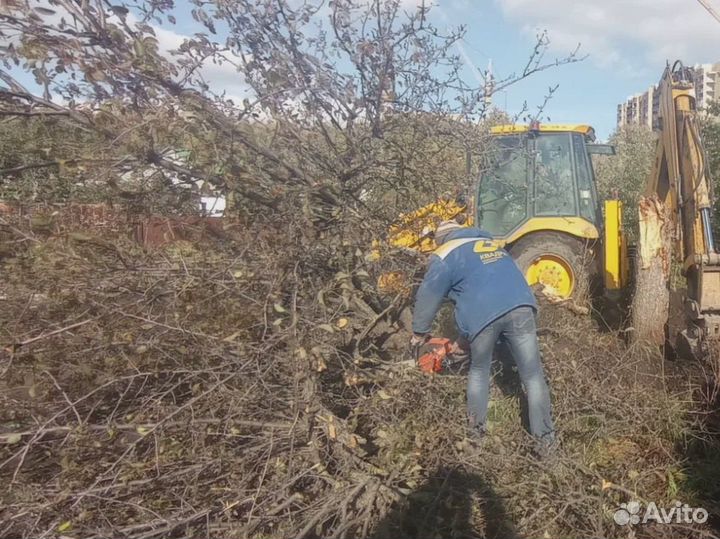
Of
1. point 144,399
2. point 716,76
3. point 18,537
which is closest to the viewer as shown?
point 18,537

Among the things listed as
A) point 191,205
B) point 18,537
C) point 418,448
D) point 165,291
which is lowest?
point 18,537

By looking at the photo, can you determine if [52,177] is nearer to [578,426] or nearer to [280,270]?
[280,270]

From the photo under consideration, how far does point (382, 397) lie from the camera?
3369 mm

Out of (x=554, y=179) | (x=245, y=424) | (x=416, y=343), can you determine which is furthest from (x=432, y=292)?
(x=554, y=179)

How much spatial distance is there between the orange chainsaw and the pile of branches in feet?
0.82

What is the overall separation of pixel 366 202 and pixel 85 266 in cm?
191

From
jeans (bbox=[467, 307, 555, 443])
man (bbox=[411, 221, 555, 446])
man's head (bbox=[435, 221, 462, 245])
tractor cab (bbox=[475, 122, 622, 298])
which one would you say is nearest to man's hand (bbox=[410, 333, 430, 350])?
man (bbox=[411, 221, 555, 446])

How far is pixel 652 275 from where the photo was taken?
5141 mm

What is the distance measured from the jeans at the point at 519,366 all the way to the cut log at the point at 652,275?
1696 millimetres

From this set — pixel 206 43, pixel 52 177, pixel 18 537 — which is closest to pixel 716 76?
pixel 206 43

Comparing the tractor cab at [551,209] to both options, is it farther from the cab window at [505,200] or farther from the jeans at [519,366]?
the jeans at [519,366]

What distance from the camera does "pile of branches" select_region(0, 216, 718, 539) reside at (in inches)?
118

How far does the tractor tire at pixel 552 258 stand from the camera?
691 cm

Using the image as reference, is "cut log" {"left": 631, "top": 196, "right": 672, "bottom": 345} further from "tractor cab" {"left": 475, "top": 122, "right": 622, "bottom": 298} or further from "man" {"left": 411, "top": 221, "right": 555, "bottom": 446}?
"man" {"left": 411, "top": 221, "right": 555, "bottom": 446}
